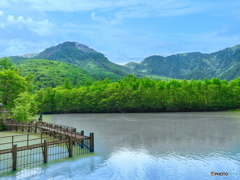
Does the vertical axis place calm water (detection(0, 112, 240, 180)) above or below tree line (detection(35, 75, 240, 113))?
below

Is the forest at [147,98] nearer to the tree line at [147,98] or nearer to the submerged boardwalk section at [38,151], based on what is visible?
the tree line at [147,98]

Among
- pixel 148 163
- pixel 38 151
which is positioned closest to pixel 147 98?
pixel 38 151

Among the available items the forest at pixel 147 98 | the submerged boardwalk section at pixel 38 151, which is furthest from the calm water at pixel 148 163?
the forest at pixel 147 98

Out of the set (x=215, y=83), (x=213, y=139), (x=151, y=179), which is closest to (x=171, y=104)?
(x=215, y=83)

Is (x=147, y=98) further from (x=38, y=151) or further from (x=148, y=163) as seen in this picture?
(x=148, y=163)

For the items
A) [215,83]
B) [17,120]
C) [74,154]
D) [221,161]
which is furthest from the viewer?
[215,83]

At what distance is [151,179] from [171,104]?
98.0 m

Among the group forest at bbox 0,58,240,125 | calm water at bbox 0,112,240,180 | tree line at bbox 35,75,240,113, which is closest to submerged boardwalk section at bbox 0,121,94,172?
calm water at bbox 0,112,240,180

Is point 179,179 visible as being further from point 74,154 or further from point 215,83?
point 215,83

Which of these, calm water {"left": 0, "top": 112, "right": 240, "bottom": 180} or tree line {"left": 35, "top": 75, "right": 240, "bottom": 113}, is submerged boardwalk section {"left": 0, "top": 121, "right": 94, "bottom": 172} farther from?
tree line {"left": 35, "top": 75, "right": 240, "bottom": 113}

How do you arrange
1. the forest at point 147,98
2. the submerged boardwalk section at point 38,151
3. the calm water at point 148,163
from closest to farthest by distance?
1. the calm water at point 148,163
2. the submerged boardwalk section at point 38,151
3. the forest at point 147,98

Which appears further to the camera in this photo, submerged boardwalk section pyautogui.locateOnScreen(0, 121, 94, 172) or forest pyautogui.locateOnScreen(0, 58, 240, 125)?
forest pyautogui.locateOnScreen(0, 58, 240, 125)

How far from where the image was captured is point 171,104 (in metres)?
113

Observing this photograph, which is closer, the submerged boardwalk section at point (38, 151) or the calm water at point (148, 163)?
the calm water at point (148, 163)
